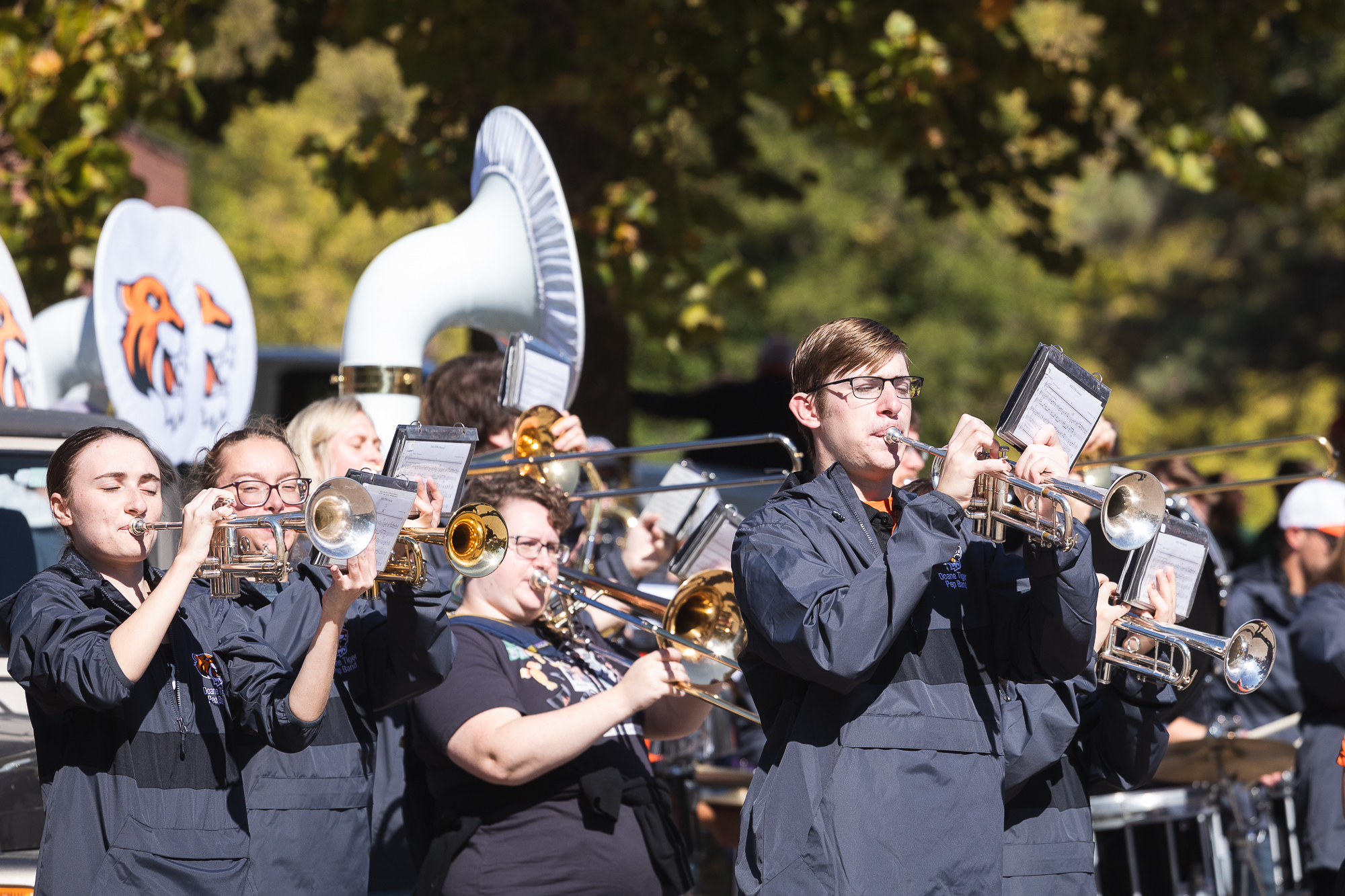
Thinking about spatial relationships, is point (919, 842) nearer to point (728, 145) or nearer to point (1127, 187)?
point (728, 145)

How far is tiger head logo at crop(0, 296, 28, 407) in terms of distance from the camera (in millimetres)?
4480

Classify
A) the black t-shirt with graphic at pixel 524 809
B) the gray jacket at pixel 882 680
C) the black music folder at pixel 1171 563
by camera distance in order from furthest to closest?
the black t-shirt with graphic at pixel 524 809 < the black music folder at pixel 1171 563 < the gray jacket at pixel 882 680

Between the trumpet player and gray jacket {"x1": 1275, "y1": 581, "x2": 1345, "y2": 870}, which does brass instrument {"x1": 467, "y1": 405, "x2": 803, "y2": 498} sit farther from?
gray jacket {"x1": 1275, "y1": 581, "x2": 1345, "y2": 870}

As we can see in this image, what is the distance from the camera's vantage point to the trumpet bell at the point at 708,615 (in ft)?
12.0

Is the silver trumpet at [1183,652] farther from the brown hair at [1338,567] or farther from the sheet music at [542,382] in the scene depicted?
the sheet music at [542,382]

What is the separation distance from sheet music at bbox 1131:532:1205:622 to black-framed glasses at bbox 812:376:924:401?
76cm

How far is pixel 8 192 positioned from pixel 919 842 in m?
5.77

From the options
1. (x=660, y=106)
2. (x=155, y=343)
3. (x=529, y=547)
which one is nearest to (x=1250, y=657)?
(x=529, y=547)

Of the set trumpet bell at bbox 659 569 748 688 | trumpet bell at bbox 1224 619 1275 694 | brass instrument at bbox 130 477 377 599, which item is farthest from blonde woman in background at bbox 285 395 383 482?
trumpet bell at bbox 1224 619 1275 694

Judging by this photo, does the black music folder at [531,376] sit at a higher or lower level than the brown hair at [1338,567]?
higher

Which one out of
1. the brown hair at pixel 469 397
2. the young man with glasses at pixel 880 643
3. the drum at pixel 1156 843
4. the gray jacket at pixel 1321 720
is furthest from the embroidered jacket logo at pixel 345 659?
the gray jacket at pixel 1321 720

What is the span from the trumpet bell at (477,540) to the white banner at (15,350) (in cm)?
206

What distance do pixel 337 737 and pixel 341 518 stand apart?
72cm

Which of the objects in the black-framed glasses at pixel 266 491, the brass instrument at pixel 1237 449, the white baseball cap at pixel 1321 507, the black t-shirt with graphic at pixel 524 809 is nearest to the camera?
the black-framed glasses at pixel 266 491
